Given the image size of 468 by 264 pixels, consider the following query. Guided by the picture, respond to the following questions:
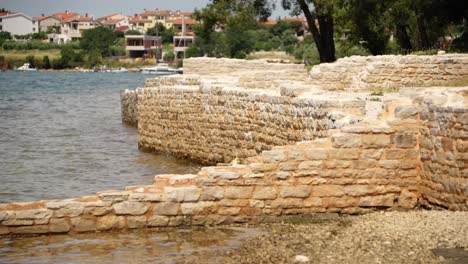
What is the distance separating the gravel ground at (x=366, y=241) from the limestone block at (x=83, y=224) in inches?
62.7

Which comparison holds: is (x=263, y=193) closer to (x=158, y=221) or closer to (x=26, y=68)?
(x=158, y=221)

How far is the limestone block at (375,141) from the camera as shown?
11766 millimetres

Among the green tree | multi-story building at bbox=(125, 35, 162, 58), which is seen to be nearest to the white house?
the green tree

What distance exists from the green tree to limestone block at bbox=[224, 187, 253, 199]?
450 ft

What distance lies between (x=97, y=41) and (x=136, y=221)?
139m

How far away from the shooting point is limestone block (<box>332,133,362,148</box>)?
11703 mm

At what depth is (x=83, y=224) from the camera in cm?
1127

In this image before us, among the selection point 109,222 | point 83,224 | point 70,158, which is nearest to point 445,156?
point 109,222

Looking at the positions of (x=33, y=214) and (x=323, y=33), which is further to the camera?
(x=323, y=33)

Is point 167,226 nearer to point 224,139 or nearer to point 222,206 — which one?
point 222,206

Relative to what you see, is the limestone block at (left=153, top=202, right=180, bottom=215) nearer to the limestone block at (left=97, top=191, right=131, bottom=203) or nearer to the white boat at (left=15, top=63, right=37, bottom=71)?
the limestone block at (left=97, top=191, right=131, bottom=203)

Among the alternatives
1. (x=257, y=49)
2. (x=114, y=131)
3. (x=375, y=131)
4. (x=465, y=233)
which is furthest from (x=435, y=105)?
(x=257, y=49)

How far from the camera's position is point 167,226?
37.6 feet

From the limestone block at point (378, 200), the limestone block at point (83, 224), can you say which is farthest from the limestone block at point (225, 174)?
the limestone block at point (378, 200)
